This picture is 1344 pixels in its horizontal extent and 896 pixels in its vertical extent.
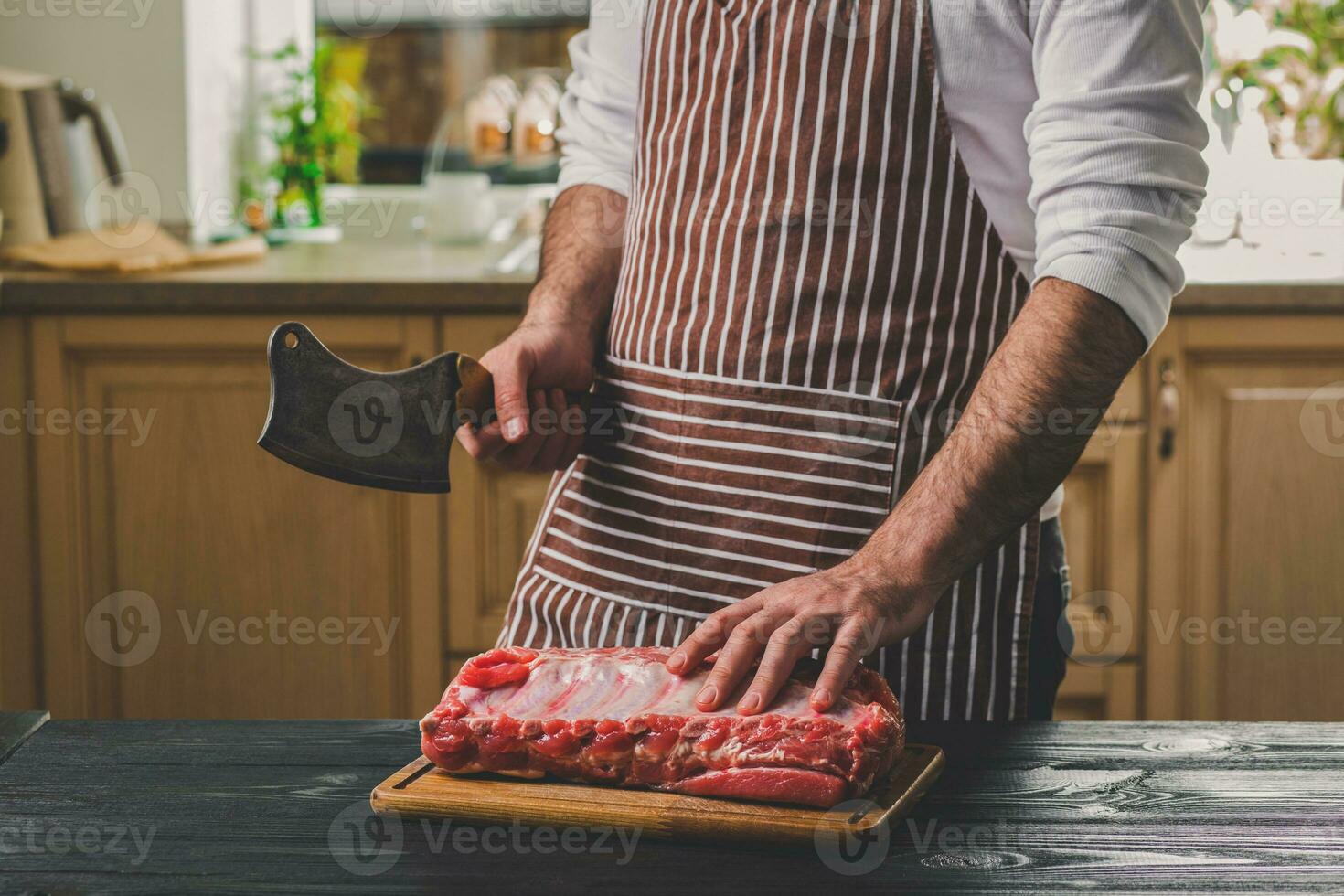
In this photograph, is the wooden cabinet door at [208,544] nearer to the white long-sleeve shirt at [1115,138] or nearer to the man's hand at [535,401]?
the man's hand at [535,401]

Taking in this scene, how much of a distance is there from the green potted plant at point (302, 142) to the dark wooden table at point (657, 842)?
1.76 m

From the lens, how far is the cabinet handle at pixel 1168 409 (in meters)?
1.99

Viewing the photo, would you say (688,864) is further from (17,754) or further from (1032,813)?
(17,754)

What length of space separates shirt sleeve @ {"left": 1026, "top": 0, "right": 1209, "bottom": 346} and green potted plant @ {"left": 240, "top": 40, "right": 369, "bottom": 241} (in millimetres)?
1844

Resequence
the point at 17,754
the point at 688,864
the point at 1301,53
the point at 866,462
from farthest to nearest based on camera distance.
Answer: the point at 1301,53 → the point at 866,462 → the point at 17,754 → the point at 688,864

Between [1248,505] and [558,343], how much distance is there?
1.22 m

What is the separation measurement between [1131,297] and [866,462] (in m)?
0.24

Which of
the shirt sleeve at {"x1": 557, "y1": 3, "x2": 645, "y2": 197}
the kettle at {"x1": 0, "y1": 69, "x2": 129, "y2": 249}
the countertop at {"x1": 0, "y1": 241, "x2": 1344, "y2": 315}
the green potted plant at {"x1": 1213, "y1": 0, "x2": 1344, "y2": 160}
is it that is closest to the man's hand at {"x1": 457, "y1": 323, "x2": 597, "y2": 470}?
the shirt sleeve at {"x1": 557, "y1": 3, "x2": 645, "y2": 197}

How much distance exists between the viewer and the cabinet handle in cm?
199

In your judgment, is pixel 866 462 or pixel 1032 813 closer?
pixel 1032 813

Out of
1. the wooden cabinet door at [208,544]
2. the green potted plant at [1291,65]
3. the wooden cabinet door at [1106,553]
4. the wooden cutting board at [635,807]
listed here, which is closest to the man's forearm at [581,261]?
the wooden cutting board at [635,807]

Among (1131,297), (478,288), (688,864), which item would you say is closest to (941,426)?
(1131,297)

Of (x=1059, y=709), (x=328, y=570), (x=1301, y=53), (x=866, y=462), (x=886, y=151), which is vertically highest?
(x=1301, y=53)

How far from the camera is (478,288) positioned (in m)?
2.00
